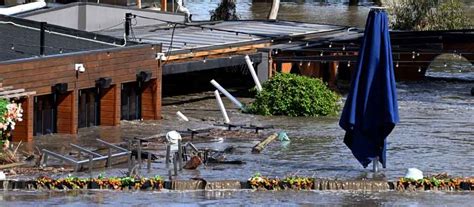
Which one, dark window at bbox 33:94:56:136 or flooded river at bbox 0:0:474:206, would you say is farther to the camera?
dark window at bbox 33:94:56:136

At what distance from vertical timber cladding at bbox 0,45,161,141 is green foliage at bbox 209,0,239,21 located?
22.6 metres

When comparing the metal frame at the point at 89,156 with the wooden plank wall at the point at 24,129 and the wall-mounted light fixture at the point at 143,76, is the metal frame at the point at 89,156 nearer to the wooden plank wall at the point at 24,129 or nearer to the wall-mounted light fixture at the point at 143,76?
the wooden plank wall at the point at 24,129

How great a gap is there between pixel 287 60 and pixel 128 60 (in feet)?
24.9

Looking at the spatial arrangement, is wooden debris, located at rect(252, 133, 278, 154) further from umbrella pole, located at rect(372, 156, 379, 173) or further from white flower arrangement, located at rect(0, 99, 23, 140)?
white flower arrangement, located at rect(0, 99, 23, 140)

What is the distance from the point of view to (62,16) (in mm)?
35312

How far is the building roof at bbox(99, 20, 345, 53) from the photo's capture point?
3386 cm

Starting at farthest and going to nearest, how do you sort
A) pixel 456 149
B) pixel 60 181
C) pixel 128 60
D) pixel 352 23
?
1. pixel 352 23
2. pixel 128 60
3. pixel 456 149
4. pixel 60 181

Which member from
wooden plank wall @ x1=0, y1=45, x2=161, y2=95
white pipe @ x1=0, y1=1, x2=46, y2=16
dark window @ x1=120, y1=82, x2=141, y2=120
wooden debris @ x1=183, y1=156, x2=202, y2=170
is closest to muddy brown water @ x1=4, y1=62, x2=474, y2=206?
wooden debris @ x1=183, y1=156, x2=202, y2=170

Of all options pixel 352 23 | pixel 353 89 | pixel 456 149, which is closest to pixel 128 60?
pixel 456 149

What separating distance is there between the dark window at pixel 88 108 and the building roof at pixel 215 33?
176 inches

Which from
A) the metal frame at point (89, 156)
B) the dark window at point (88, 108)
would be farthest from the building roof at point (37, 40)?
the metal frame at point (89, 156)

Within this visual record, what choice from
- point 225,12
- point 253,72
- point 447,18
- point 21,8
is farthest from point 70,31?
point 447,18

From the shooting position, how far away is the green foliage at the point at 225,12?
5194 cm

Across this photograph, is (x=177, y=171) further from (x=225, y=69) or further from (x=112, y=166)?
(x=225, y=69)
